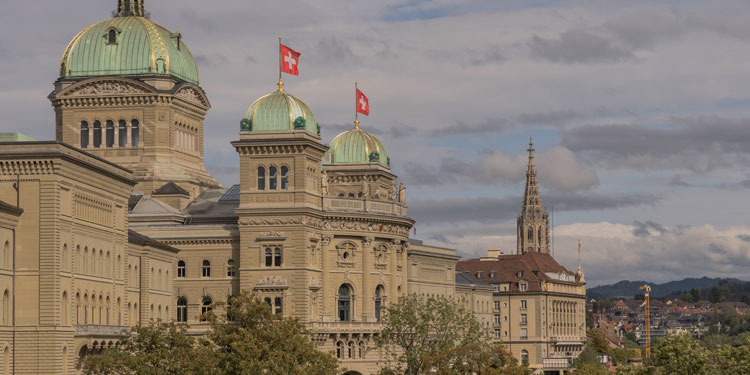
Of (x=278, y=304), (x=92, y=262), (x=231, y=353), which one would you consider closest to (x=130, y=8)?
(x=278, y=304)

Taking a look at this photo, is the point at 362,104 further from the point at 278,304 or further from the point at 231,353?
the point at 231,353

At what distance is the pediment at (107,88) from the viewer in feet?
553

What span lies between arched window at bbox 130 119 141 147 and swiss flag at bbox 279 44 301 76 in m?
18.8

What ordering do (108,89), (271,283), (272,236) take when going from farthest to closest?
(108,89)
(272,236)
(271,283)

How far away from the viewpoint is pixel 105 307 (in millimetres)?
128625

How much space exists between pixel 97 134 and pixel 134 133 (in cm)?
386

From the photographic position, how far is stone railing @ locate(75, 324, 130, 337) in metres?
120

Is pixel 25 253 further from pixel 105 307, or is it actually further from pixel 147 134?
pixel 147 134

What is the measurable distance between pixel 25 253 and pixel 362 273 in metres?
56.4

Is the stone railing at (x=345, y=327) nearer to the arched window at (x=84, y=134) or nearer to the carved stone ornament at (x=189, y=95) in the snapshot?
the carved stone ornament at (x=189, y=95)

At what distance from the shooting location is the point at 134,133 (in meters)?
170

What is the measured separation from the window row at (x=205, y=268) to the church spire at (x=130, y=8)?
3012 cm

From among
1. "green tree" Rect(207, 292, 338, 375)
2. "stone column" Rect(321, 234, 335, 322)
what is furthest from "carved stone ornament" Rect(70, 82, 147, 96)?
"green tree" Rect(207, 292, 338, 375)

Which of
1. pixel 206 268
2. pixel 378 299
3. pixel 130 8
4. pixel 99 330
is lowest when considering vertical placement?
pixel 99 330
